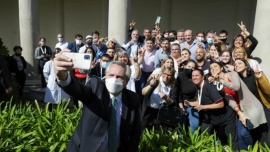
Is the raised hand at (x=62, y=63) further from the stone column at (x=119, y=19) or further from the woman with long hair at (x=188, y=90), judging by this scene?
the stone column at (x=119, y=19)

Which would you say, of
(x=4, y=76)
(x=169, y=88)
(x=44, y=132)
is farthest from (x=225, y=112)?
(x=4, y=76)

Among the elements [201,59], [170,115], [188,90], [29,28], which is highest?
[29,28]

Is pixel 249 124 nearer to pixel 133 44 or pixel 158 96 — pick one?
pixel 158 96

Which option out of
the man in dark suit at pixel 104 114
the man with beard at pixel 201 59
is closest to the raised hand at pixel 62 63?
the man in dark suit at pixel 104 114

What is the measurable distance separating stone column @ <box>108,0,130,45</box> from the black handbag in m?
3.48

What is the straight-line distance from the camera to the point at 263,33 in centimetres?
657

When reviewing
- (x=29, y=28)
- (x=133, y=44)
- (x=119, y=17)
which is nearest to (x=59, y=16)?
Answer: (x=29, y=28)

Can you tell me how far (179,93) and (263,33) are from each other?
2715 millimetres

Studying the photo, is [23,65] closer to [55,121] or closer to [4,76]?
[4,76]

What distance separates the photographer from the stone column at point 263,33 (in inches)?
257

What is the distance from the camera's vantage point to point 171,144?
3.32 meters

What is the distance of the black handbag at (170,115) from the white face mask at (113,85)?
2.51 meters

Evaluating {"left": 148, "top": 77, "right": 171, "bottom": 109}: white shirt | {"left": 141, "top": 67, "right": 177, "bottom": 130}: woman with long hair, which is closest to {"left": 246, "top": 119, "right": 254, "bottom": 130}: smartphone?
{"left": 141, "top": 67, "right": 177, "bottom": 130}: woman with long hair

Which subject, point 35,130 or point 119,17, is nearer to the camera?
point 35,130
